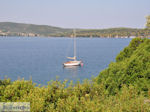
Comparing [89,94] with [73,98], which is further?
[89,94]

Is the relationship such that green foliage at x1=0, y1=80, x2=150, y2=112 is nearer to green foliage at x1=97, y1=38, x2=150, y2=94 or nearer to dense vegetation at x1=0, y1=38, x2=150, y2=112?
dense vegetation at x1=0, y1=38, x2=150, y2=112

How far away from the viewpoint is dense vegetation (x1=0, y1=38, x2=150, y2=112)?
7309mm

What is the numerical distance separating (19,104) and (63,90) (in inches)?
79.8

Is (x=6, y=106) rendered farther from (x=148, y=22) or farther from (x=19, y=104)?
(x=148, y=22)

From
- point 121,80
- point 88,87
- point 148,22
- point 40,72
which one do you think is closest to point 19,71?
point 40,72

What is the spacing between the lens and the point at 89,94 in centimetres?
Answer: 915


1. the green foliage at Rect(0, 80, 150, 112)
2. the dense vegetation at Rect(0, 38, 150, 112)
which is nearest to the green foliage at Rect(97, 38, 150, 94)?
the dense vegetation at Rect(0, 38, 150, 112)

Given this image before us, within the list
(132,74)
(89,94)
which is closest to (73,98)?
→ (89,94)

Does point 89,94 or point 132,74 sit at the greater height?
point 89,94

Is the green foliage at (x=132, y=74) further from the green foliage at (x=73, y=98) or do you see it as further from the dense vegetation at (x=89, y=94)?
the green foliage at (x=73, y=98)

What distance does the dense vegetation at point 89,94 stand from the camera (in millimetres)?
7309

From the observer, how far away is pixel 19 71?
185ft

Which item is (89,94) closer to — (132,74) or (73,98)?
(73,98)

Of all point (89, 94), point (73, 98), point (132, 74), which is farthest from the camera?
point (132, 74)
